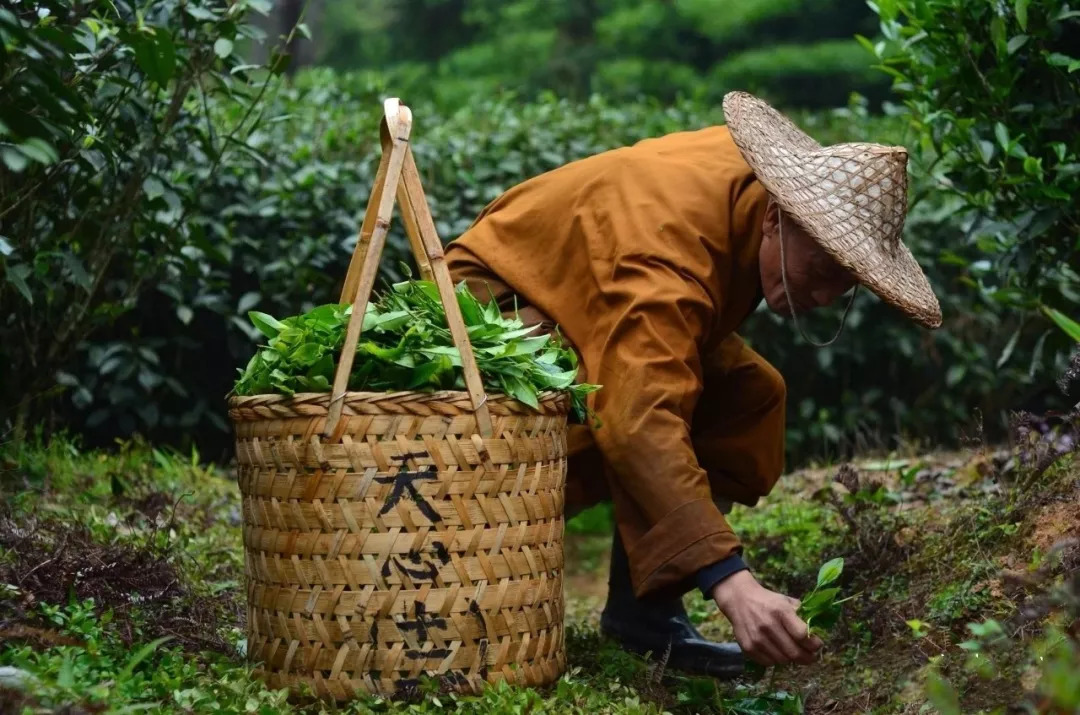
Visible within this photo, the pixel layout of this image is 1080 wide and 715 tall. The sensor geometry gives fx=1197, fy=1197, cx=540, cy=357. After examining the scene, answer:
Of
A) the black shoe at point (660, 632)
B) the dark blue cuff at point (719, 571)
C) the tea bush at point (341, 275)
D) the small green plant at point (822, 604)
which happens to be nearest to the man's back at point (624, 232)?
the dark blue cuff at point (719, 571)

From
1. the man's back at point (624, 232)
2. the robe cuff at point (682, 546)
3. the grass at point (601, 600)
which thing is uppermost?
the man's back at point (624, 232)

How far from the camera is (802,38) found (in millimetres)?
14414

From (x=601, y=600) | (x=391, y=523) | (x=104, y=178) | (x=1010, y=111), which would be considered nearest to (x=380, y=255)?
(x=391, y=523)

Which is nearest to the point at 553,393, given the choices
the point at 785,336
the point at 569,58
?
the point at 785,336

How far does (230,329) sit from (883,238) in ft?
9.14

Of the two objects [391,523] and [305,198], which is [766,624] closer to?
[391,523]

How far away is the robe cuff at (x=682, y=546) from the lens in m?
2.39

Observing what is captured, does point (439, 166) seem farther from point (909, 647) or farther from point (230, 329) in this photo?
point (909, 647)

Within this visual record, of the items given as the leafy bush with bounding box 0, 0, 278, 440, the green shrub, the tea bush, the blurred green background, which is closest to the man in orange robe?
the blurred green background

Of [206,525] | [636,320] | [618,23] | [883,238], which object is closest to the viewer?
[636,320]

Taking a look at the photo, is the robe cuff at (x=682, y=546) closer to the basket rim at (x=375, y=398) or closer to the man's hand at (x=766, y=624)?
the man's hand at (x=766, y=624)

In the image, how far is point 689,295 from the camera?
2.57 m

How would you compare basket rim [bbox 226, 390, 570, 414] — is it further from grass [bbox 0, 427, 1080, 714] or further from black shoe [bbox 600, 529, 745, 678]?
black shoe [bbox 600, 529, 745, 678]

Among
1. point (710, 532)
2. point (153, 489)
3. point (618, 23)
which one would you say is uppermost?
point (618, 23)
